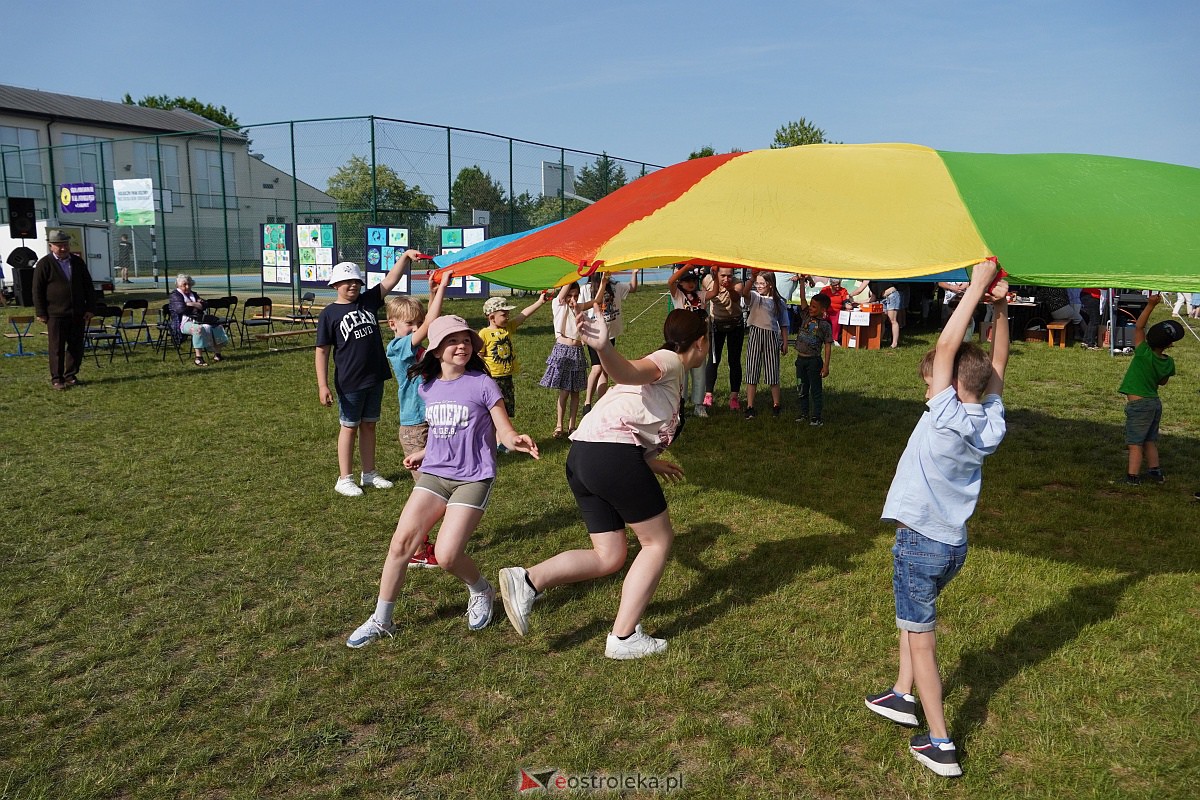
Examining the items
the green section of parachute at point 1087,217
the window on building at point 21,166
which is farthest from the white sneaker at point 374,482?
the window on building at point 21,166

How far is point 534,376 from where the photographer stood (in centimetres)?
1242

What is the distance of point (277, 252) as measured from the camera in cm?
2155

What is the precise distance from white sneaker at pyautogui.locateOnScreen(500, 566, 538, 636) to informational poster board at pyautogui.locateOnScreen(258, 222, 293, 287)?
62.1 ft

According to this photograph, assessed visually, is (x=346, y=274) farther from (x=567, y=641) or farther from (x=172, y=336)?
(x=172, y=336)

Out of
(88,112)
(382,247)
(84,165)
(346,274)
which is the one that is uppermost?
(88,112)

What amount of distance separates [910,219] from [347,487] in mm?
4644

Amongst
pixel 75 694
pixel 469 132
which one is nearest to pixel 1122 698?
pixel 75 694

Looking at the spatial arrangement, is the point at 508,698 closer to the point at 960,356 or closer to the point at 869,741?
the point at 869,741

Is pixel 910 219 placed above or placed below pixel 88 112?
below

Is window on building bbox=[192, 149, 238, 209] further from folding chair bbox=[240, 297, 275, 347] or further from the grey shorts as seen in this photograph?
the grey shorts

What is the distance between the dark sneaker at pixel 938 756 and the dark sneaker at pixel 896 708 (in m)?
0.19

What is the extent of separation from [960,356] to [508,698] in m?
2.46

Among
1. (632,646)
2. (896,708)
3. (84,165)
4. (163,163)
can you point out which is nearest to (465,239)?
(632,646)

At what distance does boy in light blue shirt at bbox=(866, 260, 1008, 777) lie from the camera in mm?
3283
